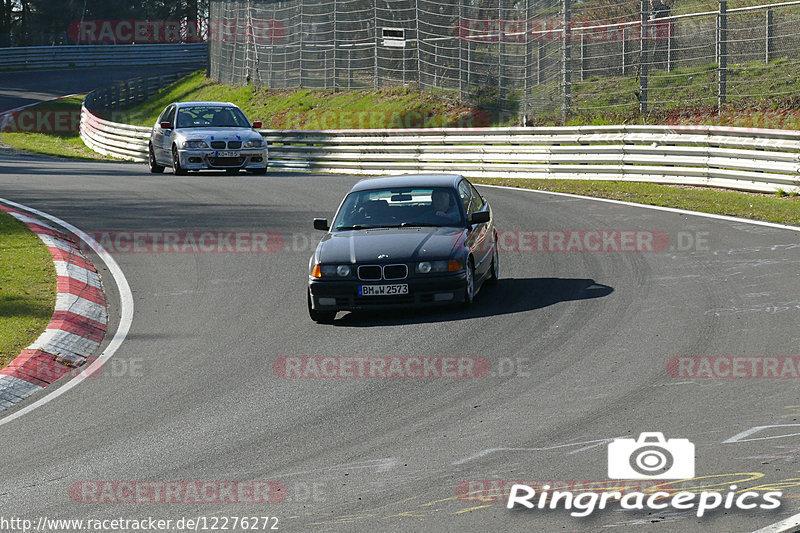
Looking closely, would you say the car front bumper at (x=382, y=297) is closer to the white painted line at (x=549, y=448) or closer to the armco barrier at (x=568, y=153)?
the white painted line at (x=549, y=448)

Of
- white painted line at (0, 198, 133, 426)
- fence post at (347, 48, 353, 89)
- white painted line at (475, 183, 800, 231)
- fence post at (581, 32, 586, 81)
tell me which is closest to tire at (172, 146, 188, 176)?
white painted line at (0, 198, 133, 426)

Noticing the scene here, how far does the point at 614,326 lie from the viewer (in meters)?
10.5

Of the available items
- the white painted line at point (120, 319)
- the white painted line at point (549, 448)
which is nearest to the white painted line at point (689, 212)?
the white painted line at point (120, 319)

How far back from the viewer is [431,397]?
8.46 meters

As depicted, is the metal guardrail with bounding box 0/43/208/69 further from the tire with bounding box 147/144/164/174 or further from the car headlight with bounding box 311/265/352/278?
the car headlight with bounding box 311/265/352/278

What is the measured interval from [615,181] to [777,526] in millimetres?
17192

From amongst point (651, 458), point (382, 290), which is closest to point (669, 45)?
point (382, 290)

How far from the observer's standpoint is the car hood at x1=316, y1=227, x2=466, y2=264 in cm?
1141

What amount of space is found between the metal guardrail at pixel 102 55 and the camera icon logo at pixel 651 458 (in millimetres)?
64810

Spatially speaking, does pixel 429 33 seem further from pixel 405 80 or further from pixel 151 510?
pixel 151 510

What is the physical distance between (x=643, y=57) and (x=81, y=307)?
54.4 ft

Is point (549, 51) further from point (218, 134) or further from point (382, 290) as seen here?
point (382, 290)

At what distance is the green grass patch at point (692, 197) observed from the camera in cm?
1709

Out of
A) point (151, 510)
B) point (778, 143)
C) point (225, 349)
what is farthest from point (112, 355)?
point (778, 143)
